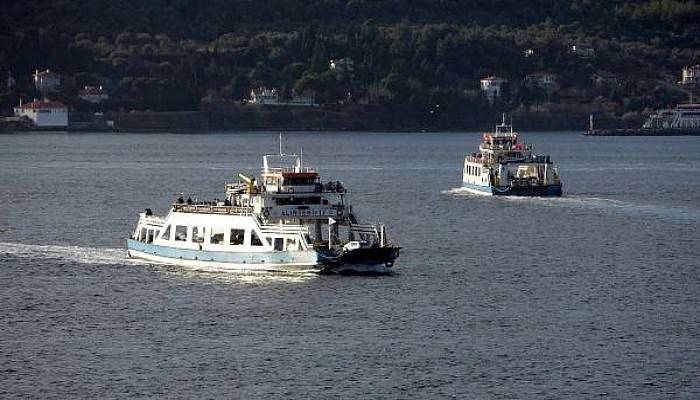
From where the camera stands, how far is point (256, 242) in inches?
3221

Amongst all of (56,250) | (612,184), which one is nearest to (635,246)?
(56,250)

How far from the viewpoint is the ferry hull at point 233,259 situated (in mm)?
80250

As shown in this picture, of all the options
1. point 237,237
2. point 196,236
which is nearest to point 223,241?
point 237,237

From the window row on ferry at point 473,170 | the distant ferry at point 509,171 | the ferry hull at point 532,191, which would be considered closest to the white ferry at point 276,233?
the ferry hull at point 532,191

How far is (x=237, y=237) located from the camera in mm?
82750

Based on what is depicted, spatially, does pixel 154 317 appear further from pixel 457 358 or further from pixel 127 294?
pixel 457 358

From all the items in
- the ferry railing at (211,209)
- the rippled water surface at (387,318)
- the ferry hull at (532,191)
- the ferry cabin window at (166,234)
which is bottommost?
the rippled water surface at (387,318)

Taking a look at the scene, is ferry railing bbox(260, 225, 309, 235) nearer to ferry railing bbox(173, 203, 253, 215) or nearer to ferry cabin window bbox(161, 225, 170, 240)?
ferry railing bbox(173, 203, 253, 215)

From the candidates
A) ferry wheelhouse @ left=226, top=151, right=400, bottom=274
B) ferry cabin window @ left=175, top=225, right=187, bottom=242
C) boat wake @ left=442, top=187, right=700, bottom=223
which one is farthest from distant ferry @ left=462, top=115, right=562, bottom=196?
ferry cabin window @ left=175, top=225, right=187, bottom=242

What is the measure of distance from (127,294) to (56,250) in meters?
16.7

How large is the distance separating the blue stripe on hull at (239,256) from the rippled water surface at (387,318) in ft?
2.73

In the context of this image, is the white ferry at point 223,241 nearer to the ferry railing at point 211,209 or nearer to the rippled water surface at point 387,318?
the ferry railing at point 211,209

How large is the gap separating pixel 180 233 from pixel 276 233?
276 inches

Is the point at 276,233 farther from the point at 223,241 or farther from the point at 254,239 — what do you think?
the point at 223,241
